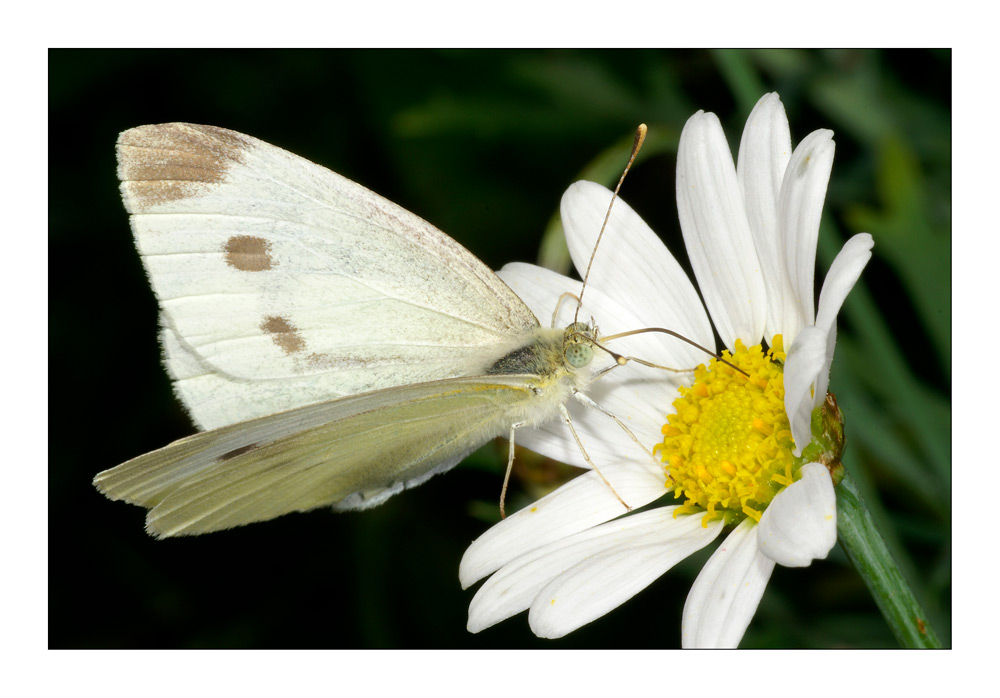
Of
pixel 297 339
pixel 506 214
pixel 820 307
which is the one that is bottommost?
pixel 820 307

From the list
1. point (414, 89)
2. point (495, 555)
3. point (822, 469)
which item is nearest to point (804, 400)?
point (822, 469)

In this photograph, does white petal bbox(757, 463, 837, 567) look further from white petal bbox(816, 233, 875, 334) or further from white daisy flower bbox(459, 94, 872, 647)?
white petal bbox(816, 233, 875, 334)

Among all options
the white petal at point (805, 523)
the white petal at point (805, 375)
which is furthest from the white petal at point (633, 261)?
the white petal at point (805, 523)

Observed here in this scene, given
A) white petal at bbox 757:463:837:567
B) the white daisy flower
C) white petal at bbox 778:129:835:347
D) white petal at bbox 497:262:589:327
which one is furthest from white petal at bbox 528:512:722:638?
white petal at bbox 497:262:589:327

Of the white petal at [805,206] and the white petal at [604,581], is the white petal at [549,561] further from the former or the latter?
the white petal at [805,206]

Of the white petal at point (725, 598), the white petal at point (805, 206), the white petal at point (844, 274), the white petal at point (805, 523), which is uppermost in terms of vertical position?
the white petal at point (805, 206)

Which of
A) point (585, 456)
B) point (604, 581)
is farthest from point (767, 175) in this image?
point (604, 581)

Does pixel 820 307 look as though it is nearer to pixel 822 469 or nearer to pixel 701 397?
pixel 822 469
